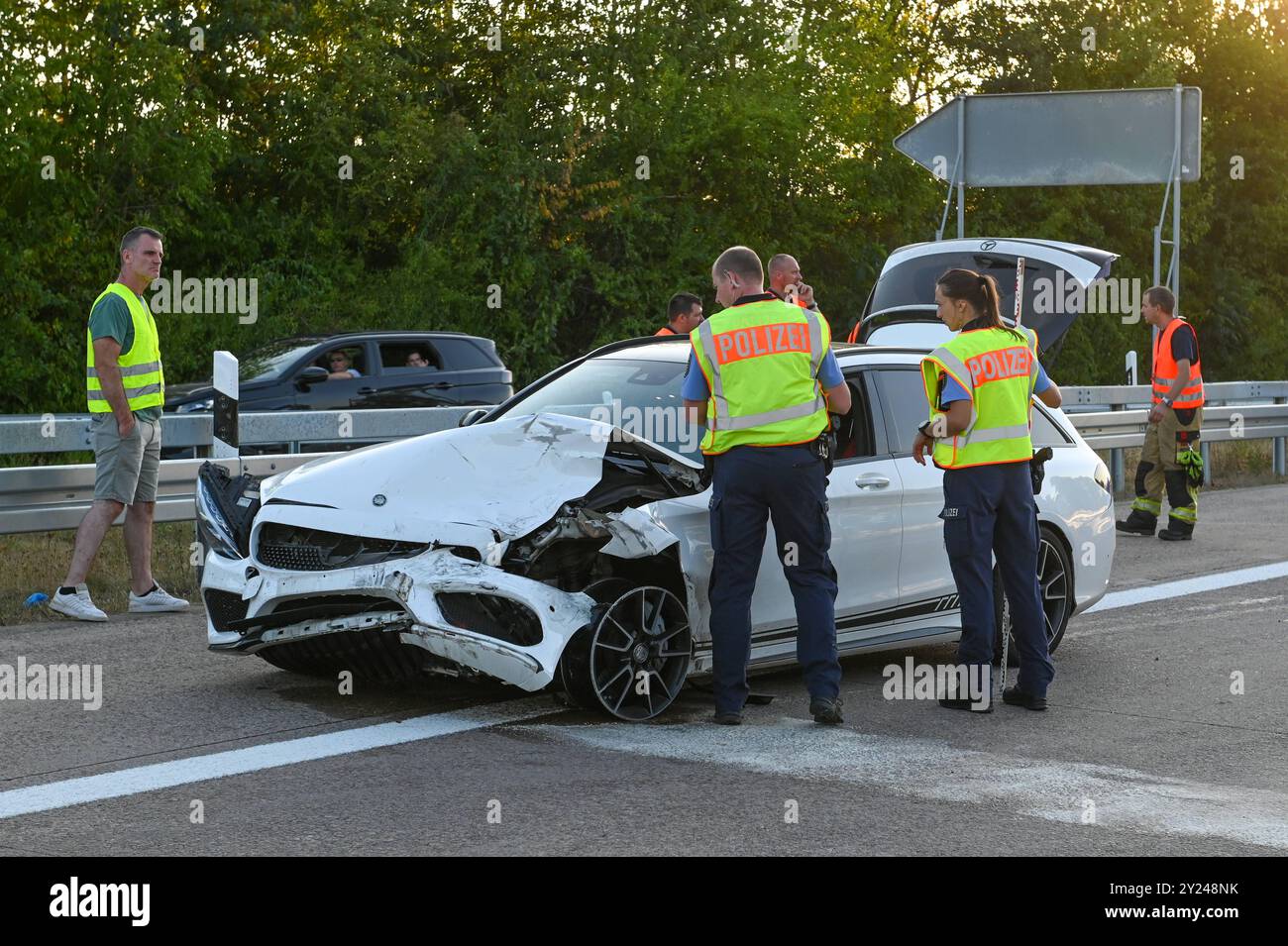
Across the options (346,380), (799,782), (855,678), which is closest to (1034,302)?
(346,380)

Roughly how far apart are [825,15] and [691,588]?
26.8 m

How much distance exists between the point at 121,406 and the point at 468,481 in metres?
3.32

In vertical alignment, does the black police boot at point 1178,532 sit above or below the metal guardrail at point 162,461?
below

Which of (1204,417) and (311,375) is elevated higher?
(311,375)

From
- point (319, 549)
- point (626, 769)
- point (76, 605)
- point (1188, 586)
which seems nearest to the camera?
point (626, 769)

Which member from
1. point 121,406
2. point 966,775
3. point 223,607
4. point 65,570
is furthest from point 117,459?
point 966,775

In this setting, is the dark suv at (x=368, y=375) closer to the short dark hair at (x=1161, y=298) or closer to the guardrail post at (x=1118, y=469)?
the guardrail post at (x=1118, y=469)

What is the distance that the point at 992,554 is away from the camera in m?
7.62

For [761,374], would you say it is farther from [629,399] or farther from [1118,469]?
[1118,469]

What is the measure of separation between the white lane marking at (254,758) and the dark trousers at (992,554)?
179cm

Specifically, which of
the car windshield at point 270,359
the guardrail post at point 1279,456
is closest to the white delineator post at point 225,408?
the car windshield at point 270,359

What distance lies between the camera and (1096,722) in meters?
7.34

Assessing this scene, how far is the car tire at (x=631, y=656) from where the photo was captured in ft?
22.3
